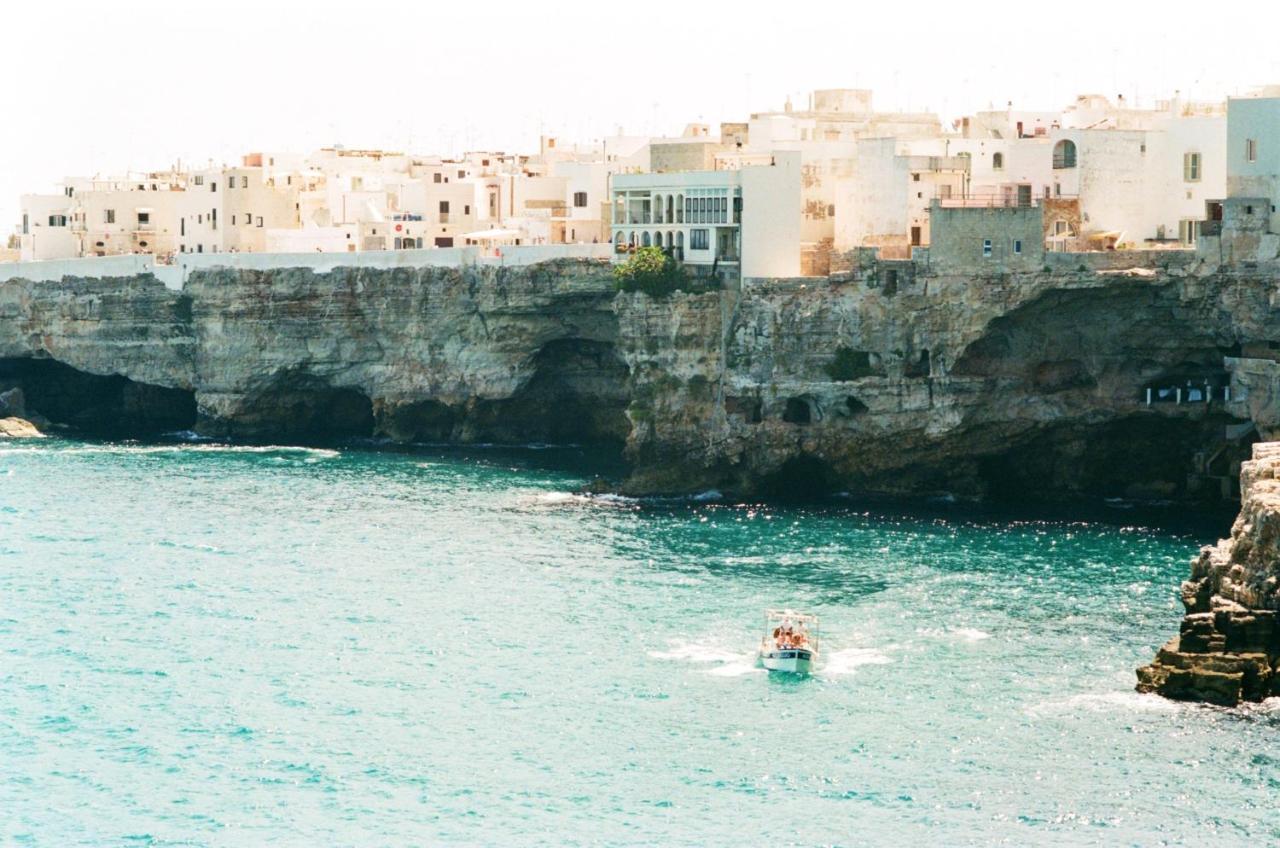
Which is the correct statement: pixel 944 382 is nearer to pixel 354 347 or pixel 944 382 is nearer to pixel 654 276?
pixel 654 276

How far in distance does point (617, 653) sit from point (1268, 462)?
1767 centimetres

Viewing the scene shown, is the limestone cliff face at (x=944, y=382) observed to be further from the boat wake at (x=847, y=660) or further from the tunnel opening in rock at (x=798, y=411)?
the boat wake at (x=847, y=660)

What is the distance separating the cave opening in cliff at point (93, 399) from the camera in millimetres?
112812

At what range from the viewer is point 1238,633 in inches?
2226

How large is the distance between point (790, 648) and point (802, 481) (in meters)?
27.6

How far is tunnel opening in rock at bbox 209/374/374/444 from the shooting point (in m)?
106

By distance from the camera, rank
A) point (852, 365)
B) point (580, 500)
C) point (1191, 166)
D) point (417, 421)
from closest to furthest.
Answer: point (852, 365)
point (580, 500)
point (1191, 166)
point (417, 421)

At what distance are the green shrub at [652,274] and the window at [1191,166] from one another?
19.2 meters

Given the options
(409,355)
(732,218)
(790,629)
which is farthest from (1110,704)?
(409,355)

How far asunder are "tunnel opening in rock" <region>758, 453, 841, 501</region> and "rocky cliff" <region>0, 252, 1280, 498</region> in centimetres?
8

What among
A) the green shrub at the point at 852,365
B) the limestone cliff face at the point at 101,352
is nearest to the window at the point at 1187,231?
the green shrub at the point at 852,365

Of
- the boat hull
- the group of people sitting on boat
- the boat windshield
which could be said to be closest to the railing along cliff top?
the boat windshield

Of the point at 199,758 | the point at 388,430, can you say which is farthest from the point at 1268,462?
the point at 388,430

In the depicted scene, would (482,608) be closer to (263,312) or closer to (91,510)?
(91,510)
